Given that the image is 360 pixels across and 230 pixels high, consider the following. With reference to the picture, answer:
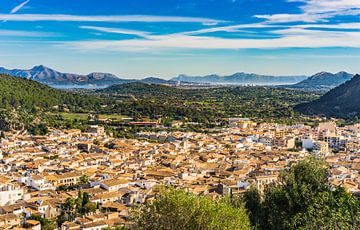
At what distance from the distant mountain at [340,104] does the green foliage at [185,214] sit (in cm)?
7004

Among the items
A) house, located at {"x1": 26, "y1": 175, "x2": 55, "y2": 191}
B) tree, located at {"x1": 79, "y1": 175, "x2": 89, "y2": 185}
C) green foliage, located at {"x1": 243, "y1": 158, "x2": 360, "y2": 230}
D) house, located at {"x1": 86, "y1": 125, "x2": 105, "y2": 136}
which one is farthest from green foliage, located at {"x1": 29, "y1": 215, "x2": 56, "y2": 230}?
house, located at {"x1": 86, "y1": 125, "x2": 105, "y2": 136}

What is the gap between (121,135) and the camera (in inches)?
2020

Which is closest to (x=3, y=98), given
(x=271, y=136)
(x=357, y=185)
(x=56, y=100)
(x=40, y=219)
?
(x=56, y=100)

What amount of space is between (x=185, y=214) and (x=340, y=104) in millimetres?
81877

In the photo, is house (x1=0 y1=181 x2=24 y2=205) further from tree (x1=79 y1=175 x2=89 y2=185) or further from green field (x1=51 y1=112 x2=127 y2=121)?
green field (x1=51 y1=112 x2=127 y2=121)

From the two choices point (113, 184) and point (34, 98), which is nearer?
point (113, 184)

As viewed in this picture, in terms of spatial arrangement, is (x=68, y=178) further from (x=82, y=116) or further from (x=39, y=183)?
(x=82, y=116)

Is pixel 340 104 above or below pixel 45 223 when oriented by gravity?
above

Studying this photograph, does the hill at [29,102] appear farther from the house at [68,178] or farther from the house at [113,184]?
the house at [113,184]

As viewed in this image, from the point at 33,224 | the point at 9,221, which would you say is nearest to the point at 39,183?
the point at 9,221

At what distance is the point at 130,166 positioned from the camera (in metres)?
35.2

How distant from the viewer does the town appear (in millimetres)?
23411

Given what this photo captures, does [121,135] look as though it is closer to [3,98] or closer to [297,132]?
[297,132]

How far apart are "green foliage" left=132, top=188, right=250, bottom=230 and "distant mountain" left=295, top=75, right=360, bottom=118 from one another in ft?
230
